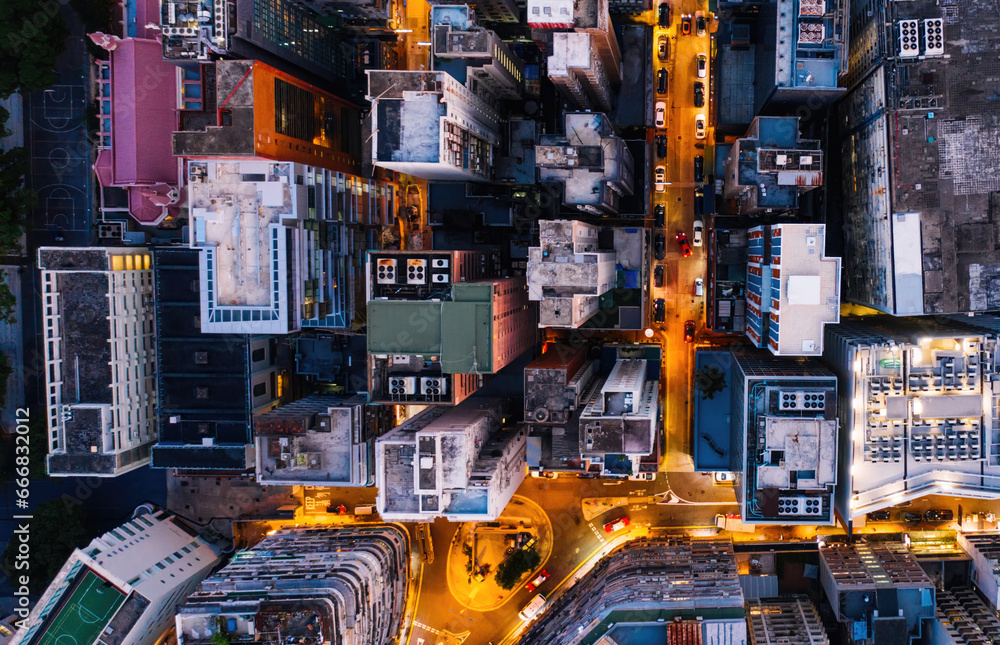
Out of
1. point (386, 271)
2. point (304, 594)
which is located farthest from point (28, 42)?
point (304, 594)

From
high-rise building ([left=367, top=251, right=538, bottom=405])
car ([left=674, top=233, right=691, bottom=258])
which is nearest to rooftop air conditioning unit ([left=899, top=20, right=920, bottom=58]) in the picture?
car ([left=674, top=233, right=691, bottom=258])

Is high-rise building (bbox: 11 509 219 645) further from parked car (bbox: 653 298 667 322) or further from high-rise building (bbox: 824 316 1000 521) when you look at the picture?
high-rise building (bbox: 824 316 1000 521)

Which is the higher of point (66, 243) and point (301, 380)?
point (66, 243)

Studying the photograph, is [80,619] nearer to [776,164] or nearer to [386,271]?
[386,271]

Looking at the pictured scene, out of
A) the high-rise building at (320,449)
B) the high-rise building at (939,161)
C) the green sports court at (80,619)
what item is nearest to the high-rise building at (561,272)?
the high-rise building at (320,449)

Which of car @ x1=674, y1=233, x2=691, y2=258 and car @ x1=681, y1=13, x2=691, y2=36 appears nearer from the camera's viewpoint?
car @ x1=681, y1=13, x2=691, y2=36

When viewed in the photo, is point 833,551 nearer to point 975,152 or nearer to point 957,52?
point 975,152

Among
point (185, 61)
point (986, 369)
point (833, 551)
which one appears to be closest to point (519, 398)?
point (833, 551)
